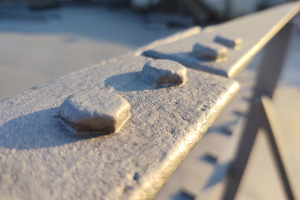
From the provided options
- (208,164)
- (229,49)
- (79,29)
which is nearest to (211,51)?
(229,49)

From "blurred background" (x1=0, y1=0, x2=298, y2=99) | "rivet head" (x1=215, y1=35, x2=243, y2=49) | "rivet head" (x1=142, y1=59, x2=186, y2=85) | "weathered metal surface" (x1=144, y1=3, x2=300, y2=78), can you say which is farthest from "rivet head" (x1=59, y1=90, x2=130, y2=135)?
"blurred background" (x1=0, y1=0, x2=298, y2=99)

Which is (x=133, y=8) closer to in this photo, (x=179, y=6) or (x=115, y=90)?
(x=179, y=6)

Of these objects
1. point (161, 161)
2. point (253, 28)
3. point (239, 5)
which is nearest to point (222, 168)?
point (253, 28)

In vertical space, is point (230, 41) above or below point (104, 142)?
above

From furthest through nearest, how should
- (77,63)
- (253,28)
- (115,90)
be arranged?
(77,63) → (253,28) → (115,90)

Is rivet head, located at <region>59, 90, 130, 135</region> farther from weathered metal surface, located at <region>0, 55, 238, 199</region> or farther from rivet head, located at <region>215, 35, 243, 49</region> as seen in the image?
rivet head, located at <region>215, 35, 243, 49</region>

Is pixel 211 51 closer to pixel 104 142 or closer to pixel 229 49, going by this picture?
pixel 229 49
